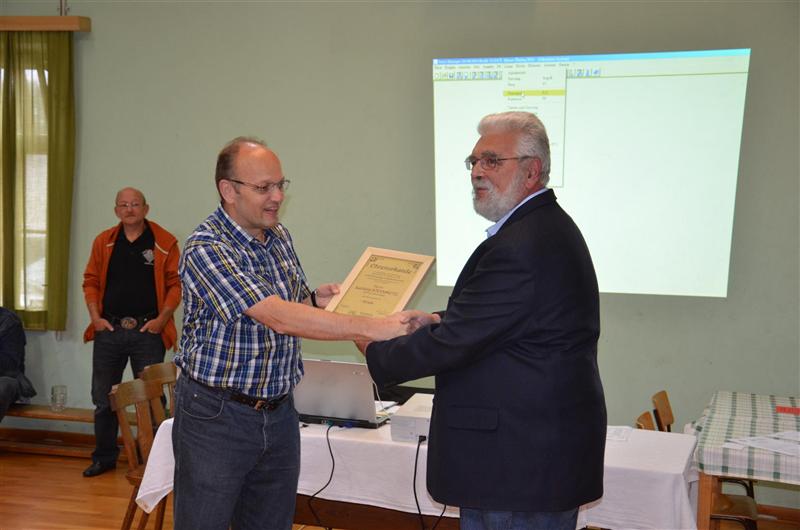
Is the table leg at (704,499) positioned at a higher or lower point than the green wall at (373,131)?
lower

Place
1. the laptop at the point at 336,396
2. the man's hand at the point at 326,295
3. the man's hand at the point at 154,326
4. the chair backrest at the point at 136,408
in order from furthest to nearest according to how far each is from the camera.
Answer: the man's hand at the point at 154,326
the chair backrest at the point at 136,408
the laptop at the point at 336,396
the man's hand at the point at 326,295

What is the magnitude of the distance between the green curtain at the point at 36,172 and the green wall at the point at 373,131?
13 cm

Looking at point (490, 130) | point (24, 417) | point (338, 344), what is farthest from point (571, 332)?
point (24, 417)

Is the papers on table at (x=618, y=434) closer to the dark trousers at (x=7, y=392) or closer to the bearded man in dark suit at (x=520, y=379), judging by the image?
the bearded man in dark suit at (x=520, y=379)

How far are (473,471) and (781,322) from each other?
11.2 feet

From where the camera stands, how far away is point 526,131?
6.94 ft

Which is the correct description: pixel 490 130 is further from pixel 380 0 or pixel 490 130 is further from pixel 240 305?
pixel 380 0

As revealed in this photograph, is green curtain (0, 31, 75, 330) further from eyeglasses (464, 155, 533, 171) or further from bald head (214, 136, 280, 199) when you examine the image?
eyeglasses (464, 155, 533, 171)

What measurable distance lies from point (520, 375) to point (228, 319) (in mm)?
748

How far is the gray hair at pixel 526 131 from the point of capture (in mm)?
2105

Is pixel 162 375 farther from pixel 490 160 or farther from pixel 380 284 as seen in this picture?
pixel 490 160

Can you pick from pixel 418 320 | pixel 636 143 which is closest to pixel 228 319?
pixel 418 320

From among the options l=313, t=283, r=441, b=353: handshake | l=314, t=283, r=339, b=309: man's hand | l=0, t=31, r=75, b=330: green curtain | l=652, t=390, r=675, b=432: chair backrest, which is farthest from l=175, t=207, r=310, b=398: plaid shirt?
l=0, t=31, r=75, b=330: green curtain

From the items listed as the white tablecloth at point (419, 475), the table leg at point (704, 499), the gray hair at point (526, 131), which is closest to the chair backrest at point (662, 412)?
the white tablecloth at point (419, 475)
